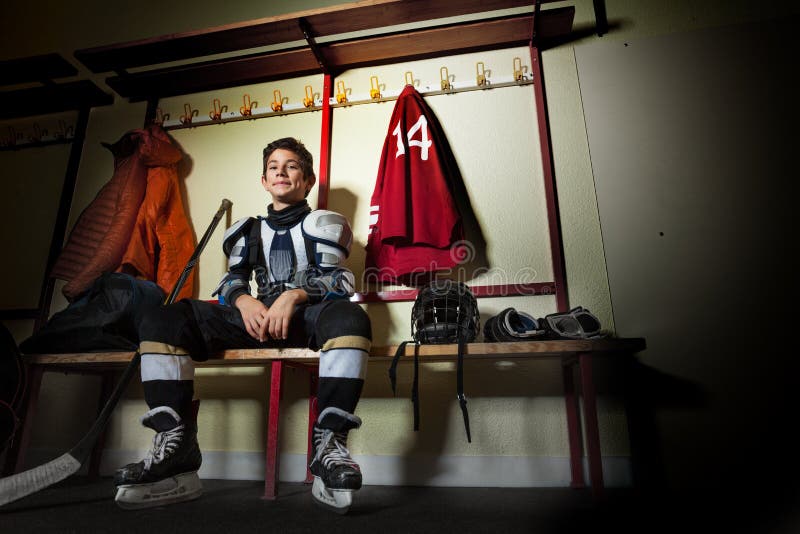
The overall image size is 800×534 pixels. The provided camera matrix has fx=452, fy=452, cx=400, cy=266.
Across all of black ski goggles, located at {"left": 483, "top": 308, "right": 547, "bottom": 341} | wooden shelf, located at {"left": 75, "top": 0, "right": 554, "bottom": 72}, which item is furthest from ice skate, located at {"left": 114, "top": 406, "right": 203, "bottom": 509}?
wooden shelf, located at {"left": 75, "top": 0, "right": 554, "bottom": 72}

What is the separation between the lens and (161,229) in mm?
1914

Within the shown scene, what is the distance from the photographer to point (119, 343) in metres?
1.53

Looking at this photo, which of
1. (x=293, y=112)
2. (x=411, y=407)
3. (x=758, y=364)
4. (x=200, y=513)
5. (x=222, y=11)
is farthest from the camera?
(x=222, y=11)

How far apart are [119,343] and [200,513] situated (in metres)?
0.75

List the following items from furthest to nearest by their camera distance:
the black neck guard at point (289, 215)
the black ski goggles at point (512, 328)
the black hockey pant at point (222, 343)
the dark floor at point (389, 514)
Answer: the black neck guard at point (289, 215) → the black ski goggles at point (512, 328) → the black hockey pant at point (222, 343) → the dark floor at point (389, 514)

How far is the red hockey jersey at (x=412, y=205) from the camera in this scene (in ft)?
5.47

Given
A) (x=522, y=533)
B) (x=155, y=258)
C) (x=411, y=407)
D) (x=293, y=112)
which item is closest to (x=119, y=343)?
(x=155, y=258)

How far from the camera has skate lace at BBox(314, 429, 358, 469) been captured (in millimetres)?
1058

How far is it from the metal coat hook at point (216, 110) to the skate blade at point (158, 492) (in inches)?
Answer: 62.6

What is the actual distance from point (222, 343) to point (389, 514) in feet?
2.20

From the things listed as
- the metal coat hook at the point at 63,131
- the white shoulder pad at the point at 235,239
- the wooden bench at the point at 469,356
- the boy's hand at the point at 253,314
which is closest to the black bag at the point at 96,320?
the wooden bench at the point at 469,356

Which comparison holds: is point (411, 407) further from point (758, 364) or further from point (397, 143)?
point (758, 364)

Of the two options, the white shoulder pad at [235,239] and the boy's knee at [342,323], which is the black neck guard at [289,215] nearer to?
the white shoulder pad at [235,239]

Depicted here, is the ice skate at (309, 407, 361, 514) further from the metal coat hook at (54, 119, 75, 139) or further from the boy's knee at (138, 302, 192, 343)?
the metal coat hook at (54, 119, 75, 139)
